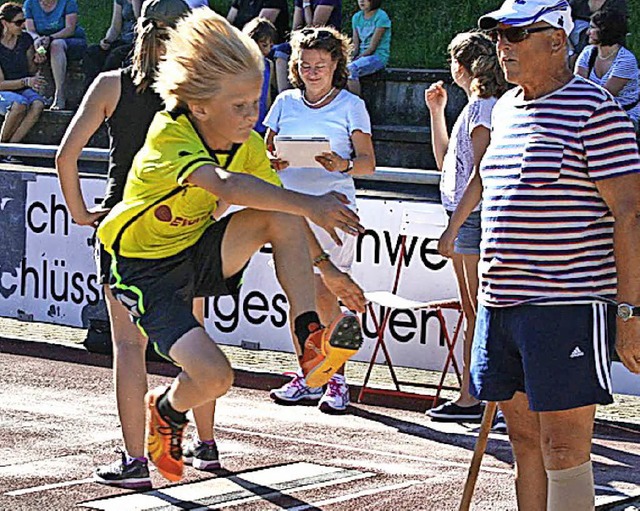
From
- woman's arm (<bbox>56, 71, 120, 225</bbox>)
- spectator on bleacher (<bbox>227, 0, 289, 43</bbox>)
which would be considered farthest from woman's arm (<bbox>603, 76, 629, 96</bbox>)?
woman's arm (<bbox>56, 71, 120, 225</bbox>)

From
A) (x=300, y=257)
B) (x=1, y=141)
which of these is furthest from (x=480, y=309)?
(x=1, y=141)

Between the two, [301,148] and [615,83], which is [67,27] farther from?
[301,148]

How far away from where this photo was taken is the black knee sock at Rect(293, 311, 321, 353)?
537cm

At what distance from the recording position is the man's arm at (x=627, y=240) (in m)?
4.96

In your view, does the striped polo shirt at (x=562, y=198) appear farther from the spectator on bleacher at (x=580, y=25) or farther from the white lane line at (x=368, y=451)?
the spectator on bleacher at (x=580, y=25)

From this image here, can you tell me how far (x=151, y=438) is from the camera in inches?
225

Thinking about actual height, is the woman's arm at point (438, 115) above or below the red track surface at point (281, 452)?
above

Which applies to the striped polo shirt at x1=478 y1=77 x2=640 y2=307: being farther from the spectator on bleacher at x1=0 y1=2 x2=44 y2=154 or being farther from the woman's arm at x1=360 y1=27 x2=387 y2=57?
the spectator on bleacher at x1=0 y1=2 x2=44 y2=154

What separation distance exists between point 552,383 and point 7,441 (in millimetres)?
4063

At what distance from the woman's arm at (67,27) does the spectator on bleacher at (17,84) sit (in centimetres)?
75

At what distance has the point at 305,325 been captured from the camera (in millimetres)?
5387

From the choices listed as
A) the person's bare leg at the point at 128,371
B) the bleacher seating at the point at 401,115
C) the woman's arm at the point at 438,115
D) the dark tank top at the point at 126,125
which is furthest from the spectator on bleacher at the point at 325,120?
the bleacher seating at the point at 401,115

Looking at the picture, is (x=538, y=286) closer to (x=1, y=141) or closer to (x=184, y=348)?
(x=184, y=348)

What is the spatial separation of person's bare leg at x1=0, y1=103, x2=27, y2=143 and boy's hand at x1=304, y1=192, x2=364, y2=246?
11.7 meters
